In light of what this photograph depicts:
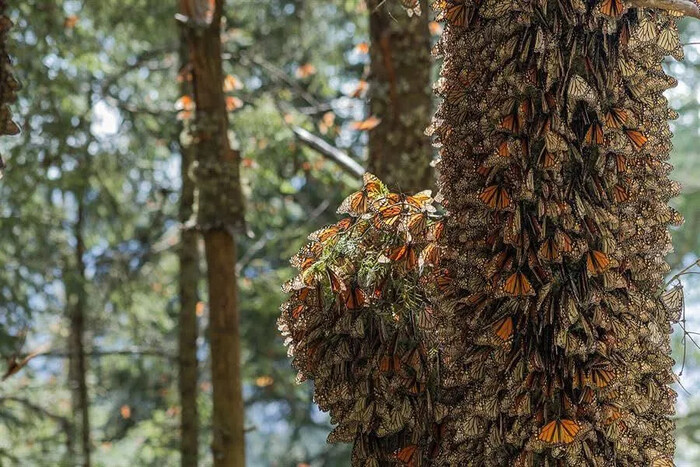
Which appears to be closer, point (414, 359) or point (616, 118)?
point (616, 118)

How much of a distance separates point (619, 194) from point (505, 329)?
1.58 ft

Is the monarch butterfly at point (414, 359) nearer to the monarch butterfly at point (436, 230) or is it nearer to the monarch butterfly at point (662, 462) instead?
the monarch butterfly at point (436, 230)

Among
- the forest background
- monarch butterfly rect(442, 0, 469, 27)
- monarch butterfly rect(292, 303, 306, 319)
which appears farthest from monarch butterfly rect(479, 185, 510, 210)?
the forest background

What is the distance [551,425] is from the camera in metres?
2.44

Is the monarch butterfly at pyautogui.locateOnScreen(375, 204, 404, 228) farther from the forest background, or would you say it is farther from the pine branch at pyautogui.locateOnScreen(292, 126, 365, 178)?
the pine branch at pyautogui.locateOnScreen(292, 126, 365, 178)

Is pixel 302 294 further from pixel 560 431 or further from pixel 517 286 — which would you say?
pixel 560 431

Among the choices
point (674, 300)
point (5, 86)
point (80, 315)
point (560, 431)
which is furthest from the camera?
point (80, 315)

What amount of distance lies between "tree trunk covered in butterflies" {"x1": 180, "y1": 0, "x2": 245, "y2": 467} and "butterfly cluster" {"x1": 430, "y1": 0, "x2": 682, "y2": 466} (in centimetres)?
294

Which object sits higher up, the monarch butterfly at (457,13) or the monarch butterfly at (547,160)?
the monarch butterfly at (457,13)

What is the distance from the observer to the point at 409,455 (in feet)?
9.26

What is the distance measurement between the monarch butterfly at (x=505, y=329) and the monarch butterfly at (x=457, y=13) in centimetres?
86

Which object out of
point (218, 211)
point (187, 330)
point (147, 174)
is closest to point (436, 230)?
point (218, 211)

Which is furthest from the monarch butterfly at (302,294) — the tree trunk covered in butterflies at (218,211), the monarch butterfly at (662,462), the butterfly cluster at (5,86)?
the tree trunk covered in butterflies at (218,211)

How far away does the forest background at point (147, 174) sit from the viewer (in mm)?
7148
